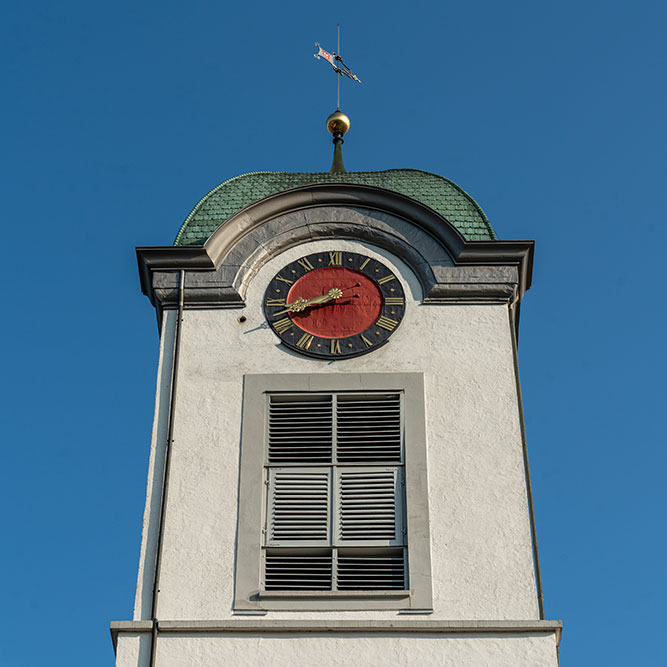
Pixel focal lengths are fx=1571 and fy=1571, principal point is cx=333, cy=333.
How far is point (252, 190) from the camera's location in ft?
74.5

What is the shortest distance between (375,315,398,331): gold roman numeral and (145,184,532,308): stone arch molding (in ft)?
1.90

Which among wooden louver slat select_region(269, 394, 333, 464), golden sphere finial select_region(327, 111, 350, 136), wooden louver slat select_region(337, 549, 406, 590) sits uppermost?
golden sphere finial select_region(327, 111, 350, 136)

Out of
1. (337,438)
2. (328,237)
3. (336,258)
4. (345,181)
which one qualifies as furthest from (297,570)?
(345,181)

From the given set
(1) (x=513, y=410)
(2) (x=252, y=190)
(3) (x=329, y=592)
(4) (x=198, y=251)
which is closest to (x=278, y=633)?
(3) (x=329, y=592)

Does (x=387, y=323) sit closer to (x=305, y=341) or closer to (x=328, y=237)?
(x=305, y=341)

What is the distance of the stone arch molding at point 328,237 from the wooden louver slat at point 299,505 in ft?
9.54

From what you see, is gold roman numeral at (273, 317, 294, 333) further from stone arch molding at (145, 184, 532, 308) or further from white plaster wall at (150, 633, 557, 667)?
white plaster wall at (150, 633, 557, 667)

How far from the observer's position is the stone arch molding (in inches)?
829

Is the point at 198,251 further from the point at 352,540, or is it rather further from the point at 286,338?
the point at 352,540

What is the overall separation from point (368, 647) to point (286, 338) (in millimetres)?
4714

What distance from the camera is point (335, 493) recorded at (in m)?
19.0

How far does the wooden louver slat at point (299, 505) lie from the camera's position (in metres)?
18.6

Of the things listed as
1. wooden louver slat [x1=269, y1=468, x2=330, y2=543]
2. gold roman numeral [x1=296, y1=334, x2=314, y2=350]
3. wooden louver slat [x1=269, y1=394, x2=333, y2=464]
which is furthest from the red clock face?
wooden louver slat [x1=269, y1=468, x2=330, y2=543]

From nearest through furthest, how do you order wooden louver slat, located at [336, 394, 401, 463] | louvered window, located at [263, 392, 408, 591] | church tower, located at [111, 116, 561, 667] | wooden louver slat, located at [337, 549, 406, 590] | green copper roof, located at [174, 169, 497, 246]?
church tower, located at [111, 116, 561, 667] < wooden louver slat, located at [337, 549, 406, 590] < louvered window, located at [263, 392, 408, 591] < wooden louver slat, located at [336, 394, 401, 463] < green copper roof, located at [174, 169, 497, 246]
